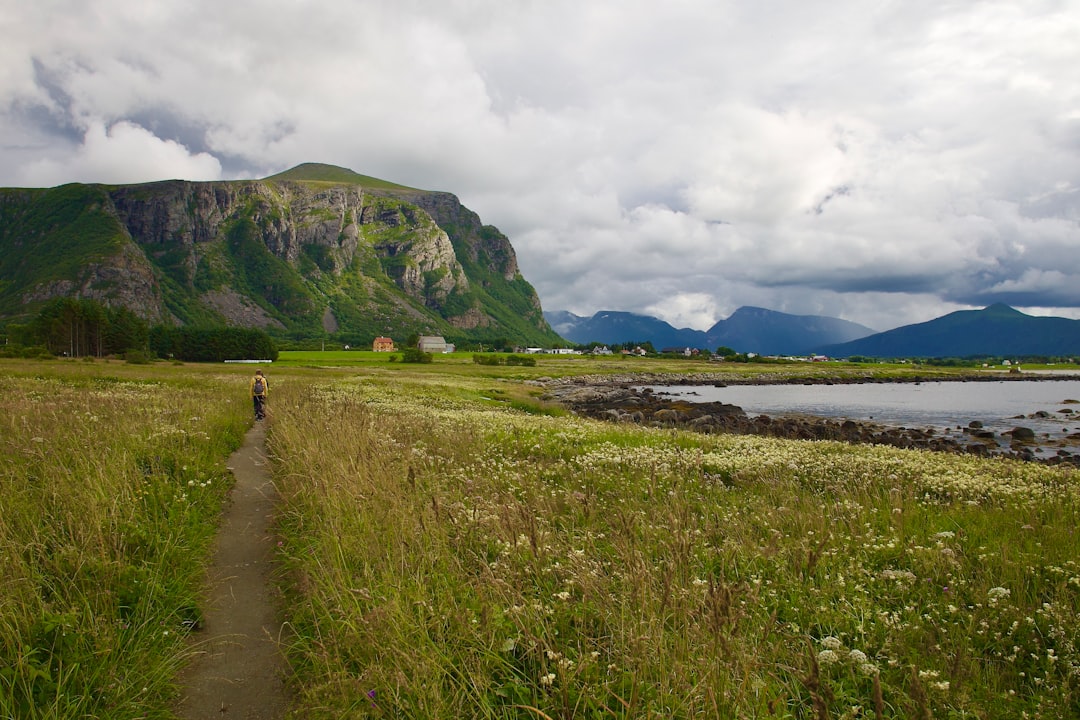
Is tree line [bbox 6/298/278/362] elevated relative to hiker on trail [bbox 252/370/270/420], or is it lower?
elevated

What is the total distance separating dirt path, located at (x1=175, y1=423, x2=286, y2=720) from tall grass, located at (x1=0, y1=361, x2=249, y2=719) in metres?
0.26

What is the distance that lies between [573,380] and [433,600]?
4249 inches

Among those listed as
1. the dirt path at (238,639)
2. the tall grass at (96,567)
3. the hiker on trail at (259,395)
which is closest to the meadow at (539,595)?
the tall grass at (96,567)

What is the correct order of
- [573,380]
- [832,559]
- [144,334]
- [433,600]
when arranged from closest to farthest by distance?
[433,600], [832,559], [573,380], [144,334]

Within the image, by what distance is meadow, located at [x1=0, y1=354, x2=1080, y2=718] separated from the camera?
4.23m

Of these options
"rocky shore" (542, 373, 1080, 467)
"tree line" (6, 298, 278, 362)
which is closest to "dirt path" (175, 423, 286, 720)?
"rocky shore" (542, 373, 1080, 467)

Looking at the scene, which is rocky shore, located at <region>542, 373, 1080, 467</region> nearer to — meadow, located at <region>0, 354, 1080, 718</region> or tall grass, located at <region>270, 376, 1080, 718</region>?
tall grass, located at <region>270, 376, 1080, 718</region>

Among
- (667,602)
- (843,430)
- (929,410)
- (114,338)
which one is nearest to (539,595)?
(667,602)

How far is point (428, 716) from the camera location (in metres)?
3.93

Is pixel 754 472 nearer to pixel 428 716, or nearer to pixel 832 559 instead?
pixel 832 559

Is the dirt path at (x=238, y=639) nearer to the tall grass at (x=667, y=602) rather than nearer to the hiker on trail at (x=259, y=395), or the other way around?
the tall grass at (x=667, y=602)

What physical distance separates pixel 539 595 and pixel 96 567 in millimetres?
5089

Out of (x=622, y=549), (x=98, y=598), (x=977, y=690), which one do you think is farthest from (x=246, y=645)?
(x=977, y=690)

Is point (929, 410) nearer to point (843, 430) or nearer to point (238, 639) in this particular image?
point (843, 430)
